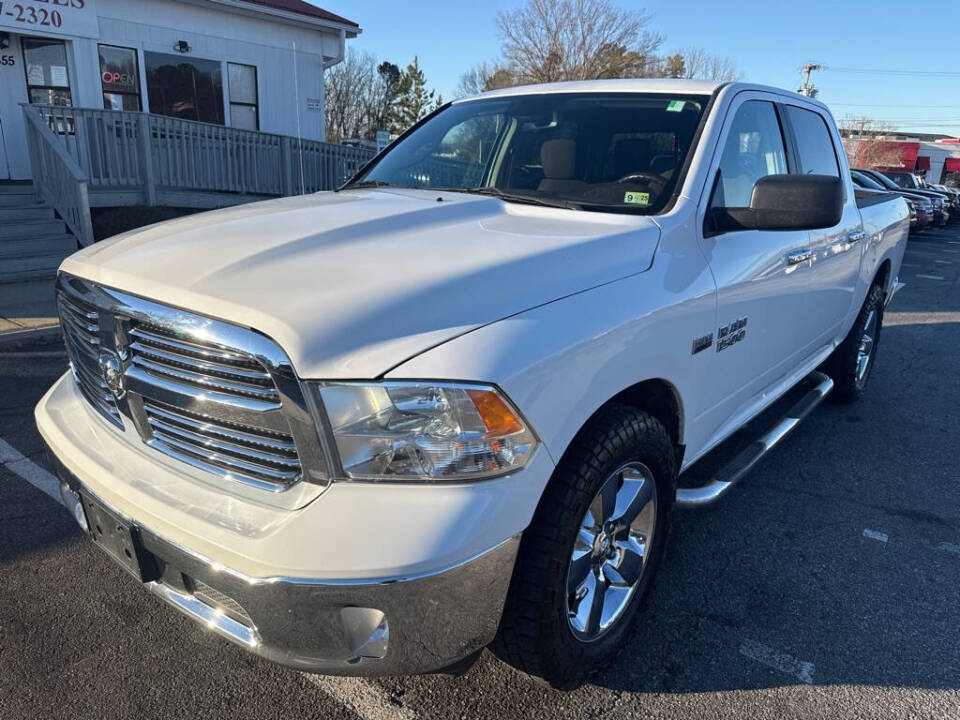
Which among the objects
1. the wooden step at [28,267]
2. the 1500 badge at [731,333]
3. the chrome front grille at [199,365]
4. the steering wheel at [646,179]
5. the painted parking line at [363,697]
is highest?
the steering wheel at [646,179]

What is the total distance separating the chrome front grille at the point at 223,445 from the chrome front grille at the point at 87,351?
26 centimetres

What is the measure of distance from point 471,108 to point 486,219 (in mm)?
1375

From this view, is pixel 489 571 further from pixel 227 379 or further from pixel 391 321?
pixel 227 379

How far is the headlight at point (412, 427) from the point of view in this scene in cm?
165

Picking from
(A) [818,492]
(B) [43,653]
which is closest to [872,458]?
(A) [818,492]

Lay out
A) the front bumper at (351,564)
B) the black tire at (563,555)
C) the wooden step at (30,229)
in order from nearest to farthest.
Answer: the front bumper at (351,564) → the black tire at (563,555) → the wooden step at (30,229)

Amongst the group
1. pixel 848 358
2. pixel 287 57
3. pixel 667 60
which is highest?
pixel 667 60

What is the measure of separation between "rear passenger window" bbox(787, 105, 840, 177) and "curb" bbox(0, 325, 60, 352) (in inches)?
234

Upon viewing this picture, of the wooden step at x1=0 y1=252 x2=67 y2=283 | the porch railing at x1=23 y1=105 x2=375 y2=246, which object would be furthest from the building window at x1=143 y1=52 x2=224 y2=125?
the wooden step at x1=0 y1=252 x2=67 y2=283

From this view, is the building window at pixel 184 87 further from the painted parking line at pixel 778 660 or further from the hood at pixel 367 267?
the painted parking line at pixel 778 660

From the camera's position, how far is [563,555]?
6.29 feet

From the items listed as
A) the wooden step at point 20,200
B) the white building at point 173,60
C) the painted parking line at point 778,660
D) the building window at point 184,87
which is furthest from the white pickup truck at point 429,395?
the building window at point 184,87

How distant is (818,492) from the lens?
3.79 meters

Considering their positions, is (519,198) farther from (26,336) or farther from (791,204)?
(26,336)
